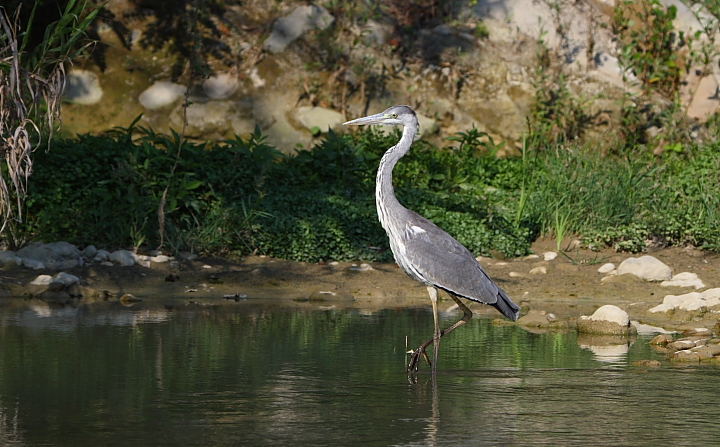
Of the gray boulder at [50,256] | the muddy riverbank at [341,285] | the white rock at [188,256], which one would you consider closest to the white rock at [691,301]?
the muddy riverbank at [341,285]

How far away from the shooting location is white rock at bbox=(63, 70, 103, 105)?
16.9 meters

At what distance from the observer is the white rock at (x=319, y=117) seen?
1702cm

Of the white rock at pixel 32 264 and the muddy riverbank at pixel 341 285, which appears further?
Result: the white rock at pixel 32 264

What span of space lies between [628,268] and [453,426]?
687 centimetres

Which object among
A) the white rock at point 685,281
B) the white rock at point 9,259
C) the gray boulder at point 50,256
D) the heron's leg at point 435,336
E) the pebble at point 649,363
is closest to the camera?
the heron's leg at point 435,336

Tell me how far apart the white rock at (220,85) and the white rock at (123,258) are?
5.15m

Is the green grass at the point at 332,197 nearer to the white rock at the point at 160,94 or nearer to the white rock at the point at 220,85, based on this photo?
the white rock at the point at 160,94

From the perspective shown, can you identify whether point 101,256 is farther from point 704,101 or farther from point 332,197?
point 704,101

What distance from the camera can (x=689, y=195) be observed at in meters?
14.6

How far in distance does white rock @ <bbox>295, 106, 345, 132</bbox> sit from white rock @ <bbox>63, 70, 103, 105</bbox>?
296 cm

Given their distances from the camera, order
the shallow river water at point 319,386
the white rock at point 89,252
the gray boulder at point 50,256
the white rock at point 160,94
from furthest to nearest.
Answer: the white rock at point 160,94 < the white rock at point 89,252 < the gray boulder at point 50,256 < the shallow river water at point 319,386

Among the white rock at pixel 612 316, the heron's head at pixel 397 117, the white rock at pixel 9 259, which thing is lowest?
the white rock at pixel 612 316

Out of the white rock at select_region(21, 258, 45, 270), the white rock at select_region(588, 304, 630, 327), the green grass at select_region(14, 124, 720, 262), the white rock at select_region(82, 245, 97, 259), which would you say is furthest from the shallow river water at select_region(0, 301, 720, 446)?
the green grass at select_region(14, 124, 720, 262)

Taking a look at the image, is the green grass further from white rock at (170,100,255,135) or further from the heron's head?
the heron's head
